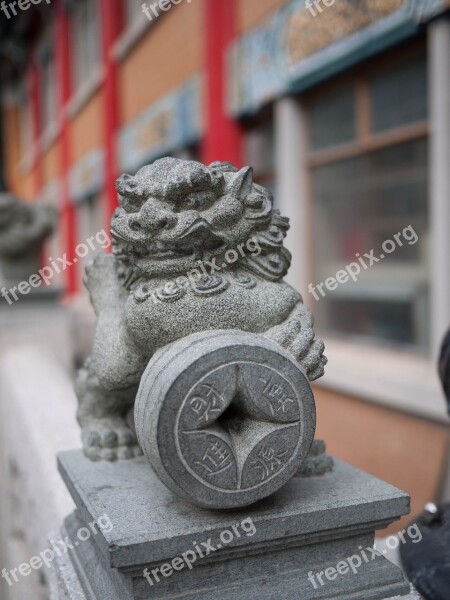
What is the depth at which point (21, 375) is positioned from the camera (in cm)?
418

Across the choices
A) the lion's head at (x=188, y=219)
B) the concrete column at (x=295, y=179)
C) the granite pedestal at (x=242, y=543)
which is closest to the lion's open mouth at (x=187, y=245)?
the lion's head at (x=188, y=219)

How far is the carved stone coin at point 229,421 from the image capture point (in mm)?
1331

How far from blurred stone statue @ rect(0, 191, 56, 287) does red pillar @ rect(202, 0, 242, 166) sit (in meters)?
1.80

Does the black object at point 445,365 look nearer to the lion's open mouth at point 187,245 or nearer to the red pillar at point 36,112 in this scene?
the lion's open mouth at point 187,245

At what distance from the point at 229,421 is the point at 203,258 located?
40cm

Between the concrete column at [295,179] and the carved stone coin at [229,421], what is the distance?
434cm

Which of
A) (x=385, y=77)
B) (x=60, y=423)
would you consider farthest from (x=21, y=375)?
(x=385, y=77)

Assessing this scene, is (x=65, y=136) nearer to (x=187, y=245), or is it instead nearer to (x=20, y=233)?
(x=20, y=233)

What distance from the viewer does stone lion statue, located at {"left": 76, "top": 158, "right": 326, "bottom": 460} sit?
5.01ft

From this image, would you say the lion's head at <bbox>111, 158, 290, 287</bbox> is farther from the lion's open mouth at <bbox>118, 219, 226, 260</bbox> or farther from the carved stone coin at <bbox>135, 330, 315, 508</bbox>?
the carved stone coin at <bbox>135, 330, 315, 508</bbox>

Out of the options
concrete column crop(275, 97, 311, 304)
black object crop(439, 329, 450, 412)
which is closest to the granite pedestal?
black object crop(439, 329, 450, 412)

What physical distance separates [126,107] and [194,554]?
30.3 ft

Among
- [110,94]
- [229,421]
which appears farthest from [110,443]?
[110,94]

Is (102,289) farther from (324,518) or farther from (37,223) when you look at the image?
(37,223)
